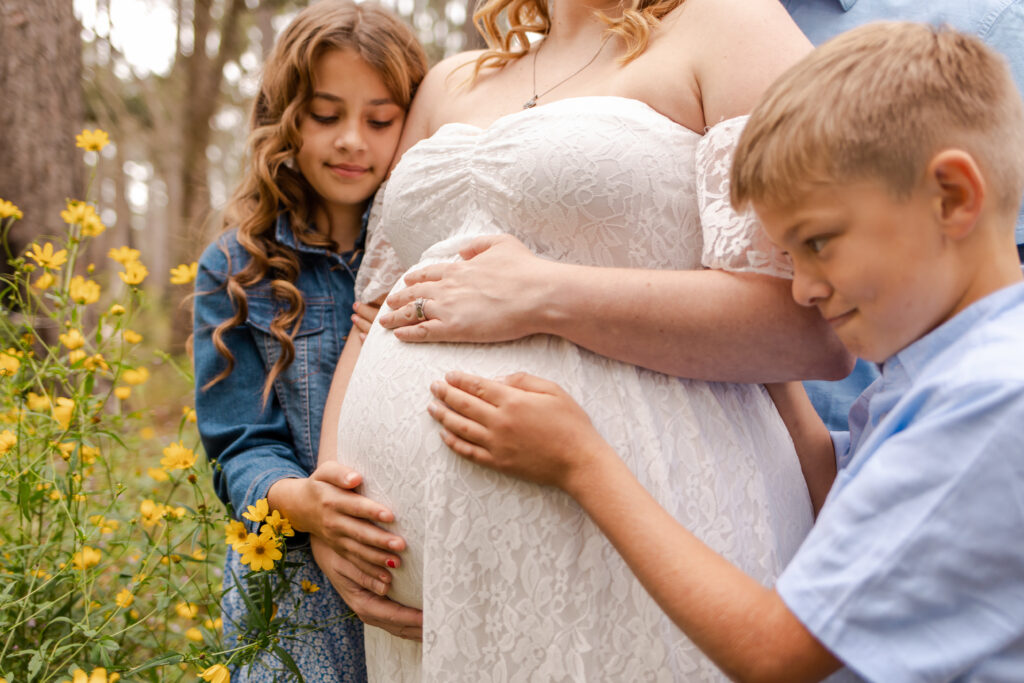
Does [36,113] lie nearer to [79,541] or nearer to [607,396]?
[79,541]

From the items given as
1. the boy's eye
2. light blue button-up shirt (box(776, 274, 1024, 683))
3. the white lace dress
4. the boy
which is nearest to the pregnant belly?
the white lace dress

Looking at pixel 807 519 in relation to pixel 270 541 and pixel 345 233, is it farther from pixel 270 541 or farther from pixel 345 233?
pixel 345 233

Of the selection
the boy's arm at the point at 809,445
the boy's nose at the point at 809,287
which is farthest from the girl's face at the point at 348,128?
the boy's nose at the point at 809,287

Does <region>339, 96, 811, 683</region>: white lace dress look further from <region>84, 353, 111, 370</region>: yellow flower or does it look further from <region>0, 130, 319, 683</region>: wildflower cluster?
<region>84, 353, 111, 370</region>: yellow flower

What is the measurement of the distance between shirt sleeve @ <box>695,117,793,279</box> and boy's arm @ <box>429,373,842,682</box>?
1.08 feet

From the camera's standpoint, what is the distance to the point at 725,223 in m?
1.17

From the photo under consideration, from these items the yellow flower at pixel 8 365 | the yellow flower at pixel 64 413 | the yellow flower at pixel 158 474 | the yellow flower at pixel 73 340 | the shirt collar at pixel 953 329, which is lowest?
the yellow flower at pixel 158 474

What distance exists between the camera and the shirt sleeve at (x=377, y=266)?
1.84m

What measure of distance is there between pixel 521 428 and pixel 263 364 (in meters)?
1.04

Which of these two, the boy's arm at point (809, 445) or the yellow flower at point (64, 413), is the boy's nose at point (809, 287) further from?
the yellow flower at point (64, 413)

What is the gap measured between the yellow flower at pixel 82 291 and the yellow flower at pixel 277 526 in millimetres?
683

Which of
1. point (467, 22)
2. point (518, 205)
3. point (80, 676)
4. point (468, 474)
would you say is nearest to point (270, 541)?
point (80, 676)

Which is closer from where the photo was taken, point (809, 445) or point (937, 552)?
point (937, 552)

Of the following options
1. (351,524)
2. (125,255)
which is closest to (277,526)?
(351,524)
